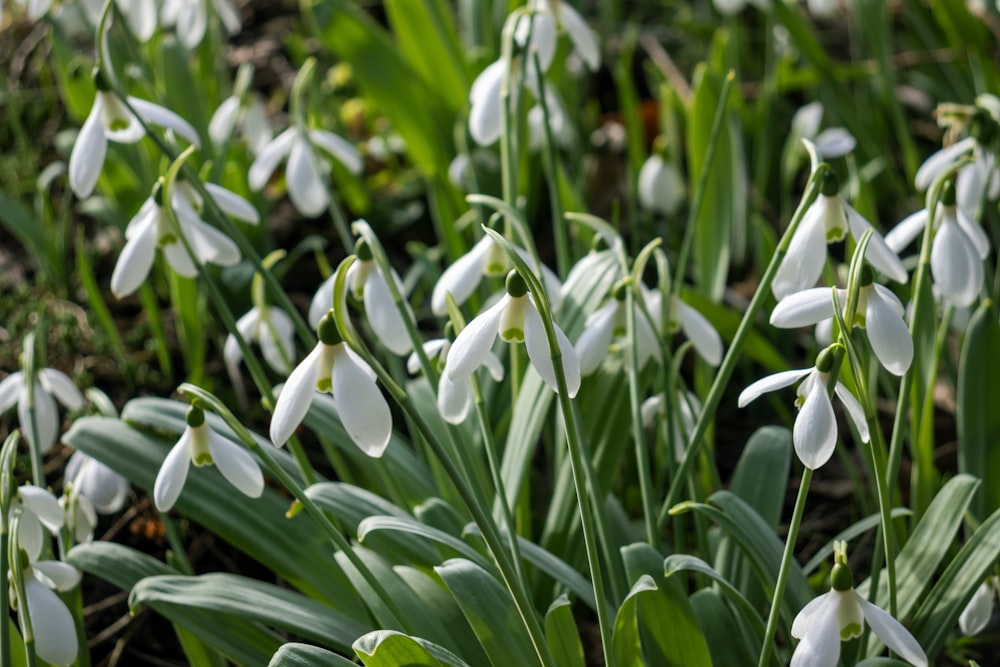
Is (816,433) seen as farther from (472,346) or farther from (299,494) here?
(299,494)

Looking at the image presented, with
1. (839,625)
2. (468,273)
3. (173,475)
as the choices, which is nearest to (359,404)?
(173,475)

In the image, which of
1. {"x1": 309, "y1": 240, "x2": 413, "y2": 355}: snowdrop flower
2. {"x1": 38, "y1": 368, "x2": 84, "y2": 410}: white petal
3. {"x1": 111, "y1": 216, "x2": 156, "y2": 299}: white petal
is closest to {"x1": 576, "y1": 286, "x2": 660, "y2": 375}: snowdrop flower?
{"x1": 309, "y1": 240, "x2": 413, "y2": 355}: snowdrop flower

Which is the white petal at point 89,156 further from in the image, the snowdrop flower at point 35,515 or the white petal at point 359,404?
the white petal at point 359,404

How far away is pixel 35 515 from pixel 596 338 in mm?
690

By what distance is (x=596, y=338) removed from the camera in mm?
1282

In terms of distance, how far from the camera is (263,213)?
2250 mm

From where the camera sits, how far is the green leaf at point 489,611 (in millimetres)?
1086

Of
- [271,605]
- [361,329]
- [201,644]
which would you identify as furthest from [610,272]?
[361,329]

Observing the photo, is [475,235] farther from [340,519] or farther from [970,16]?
[970,16]

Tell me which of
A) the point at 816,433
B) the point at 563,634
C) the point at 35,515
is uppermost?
the point at 35,515

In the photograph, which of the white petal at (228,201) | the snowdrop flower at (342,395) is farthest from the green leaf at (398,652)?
the white petal at (228,201)

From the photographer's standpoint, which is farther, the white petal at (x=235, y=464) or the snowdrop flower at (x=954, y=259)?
the snowdrop flower at (x=954, y=259)

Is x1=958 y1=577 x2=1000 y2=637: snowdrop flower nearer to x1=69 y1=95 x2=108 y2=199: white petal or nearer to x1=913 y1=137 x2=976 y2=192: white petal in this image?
x1=913 y1=137 x2=976 y2=192: white petal

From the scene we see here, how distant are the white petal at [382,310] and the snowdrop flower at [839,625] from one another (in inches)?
21.6
